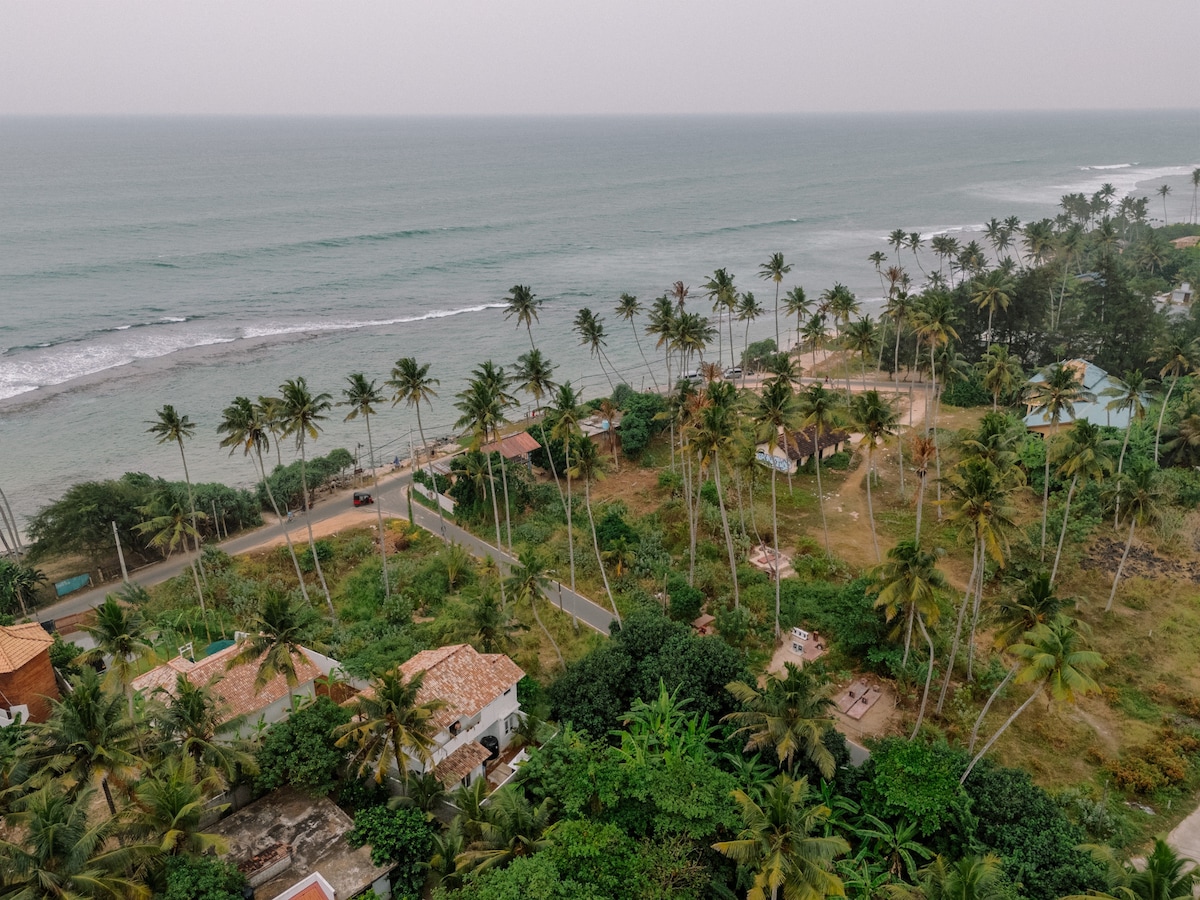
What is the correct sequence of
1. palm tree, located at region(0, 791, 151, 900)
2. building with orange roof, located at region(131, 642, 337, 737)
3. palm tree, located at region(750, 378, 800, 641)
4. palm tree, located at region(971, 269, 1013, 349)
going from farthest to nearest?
palm tree, located at region(971, 269, 1013, 349) < palm tree, located at region(750, 378, 800, 641) < building with orange roof, located at region(131, 642, 337, 737) < palm tree, located at region(0, 791, 151, 900)

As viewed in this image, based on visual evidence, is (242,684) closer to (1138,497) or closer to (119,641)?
(119,641)

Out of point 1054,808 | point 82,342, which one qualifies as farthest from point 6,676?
point 82,342

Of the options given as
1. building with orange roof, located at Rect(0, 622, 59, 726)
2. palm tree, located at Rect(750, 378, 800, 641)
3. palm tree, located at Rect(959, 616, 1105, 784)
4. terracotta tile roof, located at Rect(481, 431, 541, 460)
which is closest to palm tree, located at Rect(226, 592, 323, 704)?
building with orange roof, located at Rect(0, 622, 59, 726)

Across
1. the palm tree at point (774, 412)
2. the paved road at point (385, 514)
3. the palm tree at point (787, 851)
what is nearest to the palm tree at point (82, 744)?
the palm tree at point (787, 851)

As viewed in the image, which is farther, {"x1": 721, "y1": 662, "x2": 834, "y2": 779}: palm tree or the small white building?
the small white building

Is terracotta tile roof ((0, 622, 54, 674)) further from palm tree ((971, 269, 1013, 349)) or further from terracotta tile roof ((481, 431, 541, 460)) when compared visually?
palm tree ((971, 269, 1013, 349))

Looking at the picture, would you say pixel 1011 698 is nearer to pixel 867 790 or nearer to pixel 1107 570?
pixel 867 790
